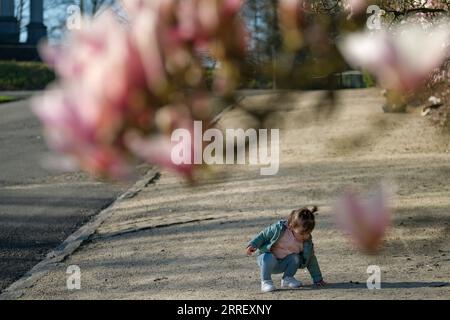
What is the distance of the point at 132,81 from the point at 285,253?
8.11m

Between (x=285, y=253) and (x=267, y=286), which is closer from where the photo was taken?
(x=267, y=286)

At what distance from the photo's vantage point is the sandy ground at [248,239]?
9453 mm

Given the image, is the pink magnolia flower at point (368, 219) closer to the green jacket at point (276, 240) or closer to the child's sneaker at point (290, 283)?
the green jacket at point (276, 240)

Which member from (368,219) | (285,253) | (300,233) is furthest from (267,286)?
(368,219)

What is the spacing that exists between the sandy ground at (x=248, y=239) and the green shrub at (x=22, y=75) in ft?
80.7

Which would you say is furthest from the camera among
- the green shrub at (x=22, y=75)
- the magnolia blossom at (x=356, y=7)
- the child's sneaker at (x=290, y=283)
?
the green shrub at (x=22, y=75)

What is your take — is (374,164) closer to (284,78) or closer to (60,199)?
(60,199)

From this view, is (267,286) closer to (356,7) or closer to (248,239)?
(248,239)

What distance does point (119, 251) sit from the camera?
12039 millimetres

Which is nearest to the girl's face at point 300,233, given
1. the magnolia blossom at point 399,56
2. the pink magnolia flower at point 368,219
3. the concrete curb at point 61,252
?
the concrete curb at point 61,252

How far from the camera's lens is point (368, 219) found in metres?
1.50

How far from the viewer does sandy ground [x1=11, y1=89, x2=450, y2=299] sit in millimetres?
9453
